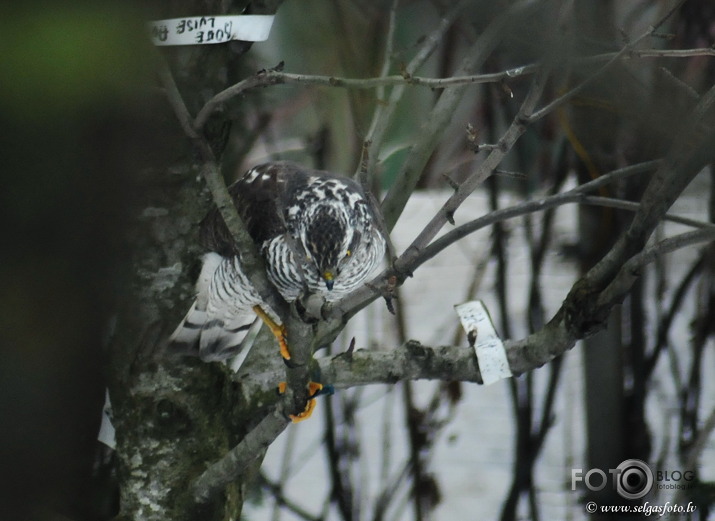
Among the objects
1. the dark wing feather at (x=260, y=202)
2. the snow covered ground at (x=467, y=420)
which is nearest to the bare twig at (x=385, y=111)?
the dark wing feather at (x=260, y=202)

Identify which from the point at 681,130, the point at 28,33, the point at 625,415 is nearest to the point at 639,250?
the point at 681,130

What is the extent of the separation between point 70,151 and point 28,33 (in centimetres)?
5

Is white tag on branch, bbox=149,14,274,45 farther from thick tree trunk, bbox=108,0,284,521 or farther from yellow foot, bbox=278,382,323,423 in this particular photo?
yellow foot, bbox=278,382,323,423

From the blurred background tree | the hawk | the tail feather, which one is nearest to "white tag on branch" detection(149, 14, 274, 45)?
the blurred background tree

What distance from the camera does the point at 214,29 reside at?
2.64 ft

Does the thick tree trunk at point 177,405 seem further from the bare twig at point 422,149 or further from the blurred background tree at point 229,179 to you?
the bare twig at point 422,149

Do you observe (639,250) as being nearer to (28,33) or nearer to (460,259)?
(28,33)

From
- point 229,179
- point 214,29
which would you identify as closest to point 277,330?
point 229,179

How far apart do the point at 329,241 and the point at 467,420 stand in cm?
119

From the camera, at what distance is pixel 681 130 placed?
639 mm

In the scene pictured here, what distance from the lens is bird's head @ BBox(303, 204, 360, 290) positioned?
1.11 meters

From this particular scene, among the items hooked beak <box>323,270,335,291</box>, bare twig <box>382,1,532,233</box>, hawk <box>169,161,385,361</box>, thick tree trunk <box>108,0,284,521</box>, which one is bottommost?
thick tree trunk <box>108,0,284,521</box>

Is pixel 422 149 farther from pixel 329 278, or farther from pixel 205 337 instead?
pixel 205 337

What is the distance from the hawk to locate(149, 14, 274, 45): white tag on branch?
0.27 m
